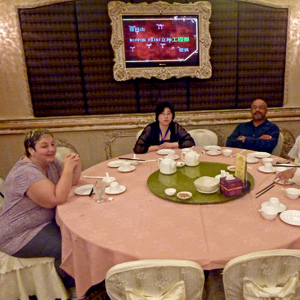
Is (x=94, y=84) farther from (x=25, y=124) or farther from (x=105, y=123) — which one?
(x=25, y=124)

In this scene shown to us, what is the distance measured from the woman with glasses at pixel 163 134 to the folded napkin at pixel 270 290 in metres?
1.92

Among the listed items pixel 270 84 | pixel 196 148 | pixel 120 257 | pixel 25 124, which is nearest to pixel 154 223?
pixel 120 257

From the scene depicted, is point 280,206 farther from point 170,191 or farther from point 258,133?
point 258,133

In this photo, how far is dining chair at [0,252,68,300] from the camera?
170 cm

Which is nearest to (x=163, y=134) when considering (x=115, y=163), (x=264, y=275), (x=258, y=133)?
(x=115, y=163)

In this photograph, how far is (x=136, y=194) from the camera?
1.79 metres

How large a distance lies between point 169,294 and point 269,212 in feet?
2.20

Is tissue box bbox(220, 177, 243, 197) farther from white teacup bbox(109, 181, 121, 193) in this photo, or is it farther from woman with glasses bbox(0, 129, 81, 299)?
woman with glasses bbox(0, 129, 81, 299)

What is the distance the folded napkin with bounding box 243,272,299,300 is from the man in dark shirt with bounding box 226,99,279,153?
2076 millimetres

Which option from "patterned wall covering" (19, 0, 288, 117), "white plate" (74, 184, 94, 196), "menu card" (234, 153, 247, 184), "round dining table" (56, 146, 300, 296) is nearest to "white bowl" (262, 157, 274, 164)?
"round dining table" (56, 146, 300, 296)

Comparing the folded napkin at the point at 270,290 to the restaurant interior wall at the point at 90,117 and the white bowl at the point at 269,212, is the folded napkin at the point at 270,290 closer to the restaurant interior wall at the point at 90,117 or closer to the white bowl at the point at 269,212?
the white bowl at the point at 269,212

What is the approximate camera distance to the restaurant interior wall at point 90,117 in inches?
141

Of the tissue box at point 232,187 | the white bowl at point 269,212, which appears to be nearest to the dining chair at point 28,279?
the tissue box at point 232,187

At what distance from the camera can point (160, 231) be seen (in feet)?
4.47
